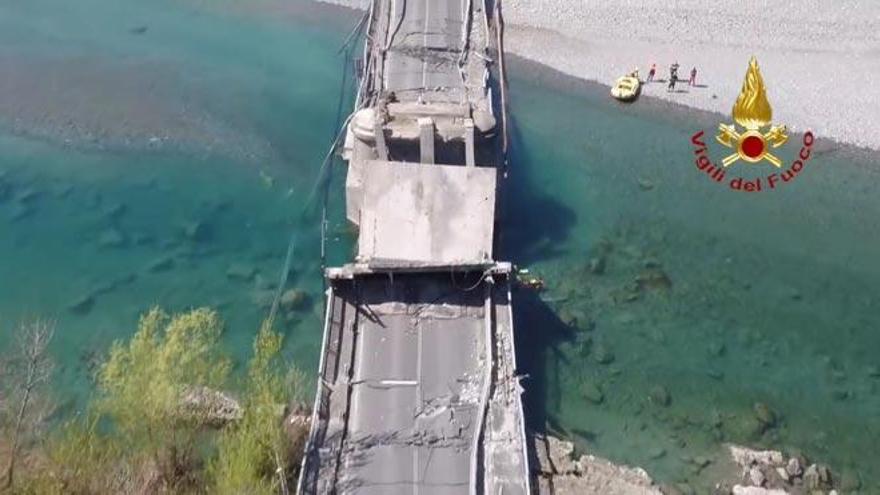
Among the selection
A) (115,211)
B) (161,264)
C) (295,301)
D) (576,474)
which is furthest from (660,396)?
(115,211)

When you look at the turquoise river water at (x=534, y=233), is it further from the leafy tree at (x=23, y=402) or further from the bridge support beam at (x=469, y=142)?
the bridge support beam at (x=469, y=142)

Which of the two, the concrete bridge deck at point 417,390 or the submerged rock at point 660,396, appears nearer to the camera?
Answer: the concrete bridge deck at point 417,390

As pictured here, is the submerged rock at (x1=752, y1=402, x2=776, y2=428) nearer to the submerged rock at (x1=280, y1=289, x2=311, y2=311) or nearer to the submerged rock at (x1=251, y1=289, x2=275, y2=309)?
the submerged rock at (x1=280, y1=289, x2=311, y2=311)

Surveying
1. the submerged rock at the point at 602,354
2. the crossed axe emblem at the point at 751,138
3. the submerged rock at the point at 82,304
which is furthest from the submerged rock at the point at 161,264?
the crossed axe emblem at the point at 751,138

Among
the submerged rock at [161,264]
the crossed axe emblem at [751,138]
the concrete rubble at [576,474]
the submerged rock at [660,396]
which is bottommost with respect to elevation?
the concrete rubble at [576,474]

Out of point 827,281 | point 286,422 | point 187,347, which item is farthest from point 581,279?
point 187,347

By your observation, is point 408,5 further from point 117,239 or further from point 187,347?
point 187,347
